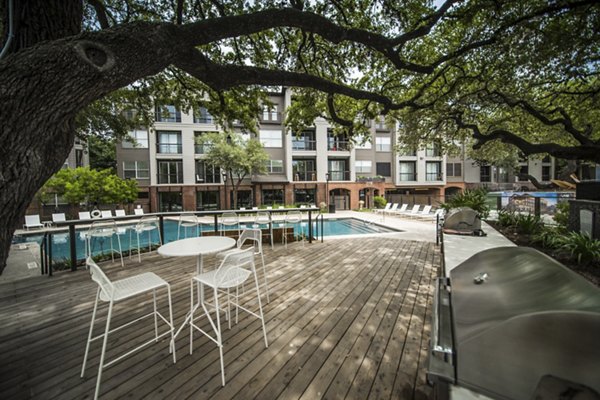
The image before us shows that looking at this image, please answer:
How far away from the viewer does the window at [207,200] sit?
2220cm

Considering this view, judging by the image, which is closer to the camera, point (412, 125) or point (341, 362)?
point (341, 362)

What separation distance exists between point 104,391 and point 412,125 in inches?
397

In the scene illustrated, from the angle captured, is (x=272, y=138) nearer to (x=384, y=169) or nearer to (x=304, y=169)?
(x=304, y=169)

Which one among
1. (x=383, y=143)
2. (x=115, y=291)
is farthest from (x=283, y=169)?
(x=115, y=291)

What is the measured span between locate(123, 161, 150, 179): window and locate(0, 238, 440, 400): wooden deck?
19.1m

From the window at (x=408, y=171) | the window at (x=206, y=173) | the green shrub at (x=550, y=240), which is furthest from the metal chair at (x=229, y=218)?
the window at (x=408, y=171)

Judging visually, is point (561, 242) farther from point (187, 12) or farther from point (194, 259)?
point (187, 12)

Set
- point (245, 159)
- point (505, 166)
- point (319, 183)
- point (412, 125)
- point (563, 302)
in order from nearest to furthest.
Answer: point (563, 302) < point (412, 125) < point (245, 159) < point (319, 183) < point (505, 166)

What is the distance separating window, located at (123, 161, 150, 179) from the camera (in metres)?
20.7

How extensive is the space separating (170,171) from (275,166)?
31.6 feet

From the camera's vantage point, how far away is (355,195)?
78.4ft

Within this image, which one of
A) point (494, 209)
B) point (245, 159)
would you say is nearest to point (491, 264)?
point (494, 209)

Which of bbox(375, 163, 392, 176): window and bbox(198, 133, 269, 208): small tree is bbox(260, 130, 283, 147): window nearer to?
bbox(198, 133, 269, 208): small tree

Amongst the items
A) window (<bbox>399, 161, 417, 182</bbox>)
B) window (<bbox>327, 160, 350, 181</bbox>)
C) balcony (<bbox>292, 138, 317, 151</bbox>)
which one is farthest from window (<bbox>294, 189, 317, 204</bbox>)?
window (<bbox>399, 161, 417, 182</bbox>)
